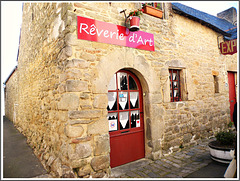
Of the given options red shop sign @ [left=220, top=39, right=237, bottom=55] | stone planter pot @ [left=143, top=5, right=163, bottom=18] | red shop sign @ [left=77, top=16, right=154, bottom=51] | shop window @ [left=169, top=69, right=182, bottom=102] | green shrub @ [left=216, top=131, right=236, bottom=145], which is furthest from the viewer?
red shop sign @ [left=220, top=39, right=237, bottom=55]

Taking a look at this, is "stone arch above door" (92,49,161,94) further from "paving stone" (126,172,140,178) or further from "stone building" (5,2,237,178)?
"paving stone" (126,172,140,178)

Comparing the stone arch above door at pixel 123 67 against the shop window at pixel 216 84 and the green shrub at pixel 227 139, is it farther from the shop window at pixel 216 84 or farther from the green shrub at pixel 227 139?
the shop window at pixel 216 84

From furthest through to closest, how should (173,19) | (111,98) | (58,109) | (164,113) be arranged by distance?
(173,19), (164,113), (111,98), (58,109)

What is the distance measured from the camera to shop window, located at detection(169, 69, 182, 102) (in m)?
4.85

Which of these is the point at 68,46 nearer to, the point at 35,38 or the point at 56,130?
the point at 56,130

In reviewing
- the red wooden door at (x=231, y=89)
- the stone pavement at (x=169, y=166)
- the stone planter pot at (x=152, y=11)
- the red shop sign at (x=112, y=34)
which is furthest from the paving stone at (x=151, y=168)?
the red wooden door at (x=231, y=89)

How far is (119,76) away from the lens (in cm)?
388

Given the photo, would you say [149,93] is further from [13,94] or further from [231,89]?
[13,94]

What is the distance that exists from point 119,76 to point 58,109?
1.46 meters

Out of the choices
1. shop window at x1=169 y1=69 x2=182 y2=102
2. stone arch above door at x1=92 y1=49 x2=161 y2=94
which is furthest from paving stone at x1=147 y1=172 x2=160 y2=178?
shop window at x1=169 y1=69 x2=182 y2=102

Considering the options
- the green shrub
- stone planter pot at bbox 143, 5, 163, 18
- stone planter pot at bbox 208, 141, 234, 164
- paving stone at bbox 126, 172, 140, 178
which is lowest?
paving stone at bbox 126, 172, 140, 178

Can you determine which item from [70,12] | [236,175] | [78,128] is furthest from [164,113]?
[70,12]

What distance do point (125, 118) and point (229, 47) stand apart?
15.7ft

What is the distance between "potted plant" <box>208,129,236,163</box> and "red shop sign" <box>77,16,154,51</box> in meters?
2.54
